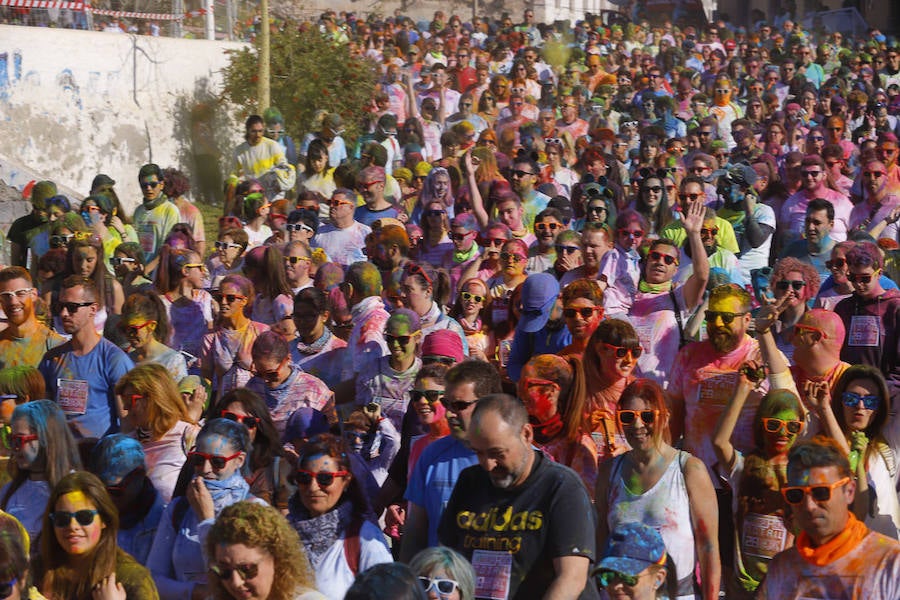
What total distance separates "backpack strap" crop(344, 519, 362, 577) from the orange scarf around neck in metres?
1.55

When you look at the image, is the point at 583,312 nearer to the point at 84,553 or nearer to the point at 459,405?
the point at 459,405

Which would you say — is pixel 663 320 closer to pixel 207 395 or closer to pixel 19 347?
pixel 207 395

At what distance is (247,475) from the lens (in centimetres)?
621

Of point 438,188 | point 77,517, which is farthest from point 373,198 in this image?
point 77,517

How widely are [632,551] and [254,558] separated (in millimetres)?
1226

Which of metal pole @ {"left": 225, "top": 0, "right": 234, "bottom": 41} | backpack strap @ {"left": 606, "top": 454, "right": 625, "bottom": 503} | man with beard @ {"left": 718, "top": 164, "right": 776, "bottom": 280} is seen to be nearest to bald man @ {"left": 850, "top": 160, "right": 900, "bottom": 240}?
man with beard @ {"left": 718, "top": 164, "right": 776, "bottom": 280}

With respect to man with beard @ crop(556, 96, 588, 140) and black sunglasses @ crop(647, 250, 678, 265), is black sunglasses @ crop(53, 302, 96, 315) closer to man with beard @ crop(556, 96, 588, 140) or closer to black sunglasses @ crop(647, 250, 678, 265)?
black sunglasses @ crop(647, 250, 678, 265)

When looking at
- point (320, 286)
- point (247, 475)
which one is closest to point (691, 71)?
point (320, 286)

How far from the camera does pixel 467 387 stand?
235 inches

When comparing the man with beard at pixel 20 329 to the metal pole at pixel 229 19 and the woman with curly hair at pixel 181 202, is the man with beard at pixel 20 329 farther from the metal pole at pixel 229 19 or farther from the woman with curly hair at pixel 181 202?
the metal pole at pixel 229 19

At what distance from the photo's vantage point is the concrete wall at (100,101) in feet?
55.7

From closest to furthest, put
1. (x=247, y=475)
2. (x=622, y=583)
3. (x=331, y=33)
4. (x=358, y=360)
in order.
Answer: (x=622, y=583)
(x=247, y=475)
(x=358, y=360)
(x=331, y=33)

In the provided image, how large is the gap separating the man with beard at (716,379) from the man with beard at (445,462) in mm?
1361

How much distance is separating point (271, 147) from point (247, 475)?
9.12 metres
